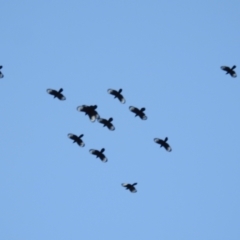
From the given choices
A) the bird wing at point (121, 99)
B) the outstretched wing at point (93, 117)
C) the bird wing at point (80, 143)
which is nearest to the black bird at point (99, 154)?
the bird wing at point (80, 143)

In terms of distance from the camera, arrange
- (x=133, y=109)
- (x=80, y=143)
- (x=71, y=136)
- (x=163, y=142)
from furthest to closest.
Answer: (x=163, y=142) < (x=133, y=109) < (x=80, y=143) < (x=71, y=136)

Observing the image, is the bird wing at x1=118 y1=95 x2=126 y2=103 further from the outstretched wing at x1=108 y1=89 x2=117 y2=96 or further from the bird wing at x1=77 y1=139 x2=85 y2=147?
the bird wing at x1=77 y1=139 x2=85 y2=147

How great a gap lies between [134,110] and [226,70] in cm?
1068

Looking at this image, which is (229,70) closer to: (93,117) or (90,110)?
(93,117)

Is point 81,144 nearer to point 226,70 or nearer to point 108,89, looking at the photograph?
point 108,89

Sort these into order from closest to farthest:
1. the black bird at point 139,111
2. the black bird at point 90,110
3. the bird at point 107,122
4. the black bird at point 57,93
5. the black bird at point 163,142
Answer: the black bird at point 90,110 < the black bird at point 57,93 < the bird at point 107,122 < the black bird at point 139,111 < the black bird at point 163,142

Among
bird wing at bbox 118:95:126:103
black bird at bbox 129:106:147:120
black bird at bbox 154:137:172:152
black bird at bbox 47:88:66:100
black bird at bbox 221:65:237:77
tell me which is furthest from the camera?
black bird at bbox 221:65:237:77

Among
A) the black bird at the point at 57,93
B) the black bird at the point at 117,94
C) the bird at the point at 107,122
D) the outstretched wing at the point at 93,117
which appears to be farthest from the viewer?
the black bird at the point at 117,94

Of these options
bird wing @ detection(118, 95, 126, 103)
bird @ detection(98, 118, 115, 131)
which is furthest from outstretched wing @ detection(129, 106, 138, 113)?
bird @ detection(98, 118, 115, 131)

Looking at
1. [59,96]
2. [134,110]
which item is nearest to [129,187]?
[134,110]

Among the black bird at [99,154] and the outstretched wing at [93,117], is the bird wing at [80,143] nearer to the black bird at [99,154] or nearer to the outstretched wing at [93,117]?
the black bird at [99,154]

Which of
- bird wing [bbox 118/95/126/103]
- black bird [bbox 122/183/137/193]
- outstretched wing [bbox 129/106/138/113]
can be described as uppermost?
bird wing [bbox 118/95/126/103]

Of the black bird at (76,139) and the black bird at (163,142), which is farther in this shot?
the black bird at (163,142)

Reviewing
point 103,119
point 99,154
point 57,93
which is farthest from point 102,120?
point 57,93
